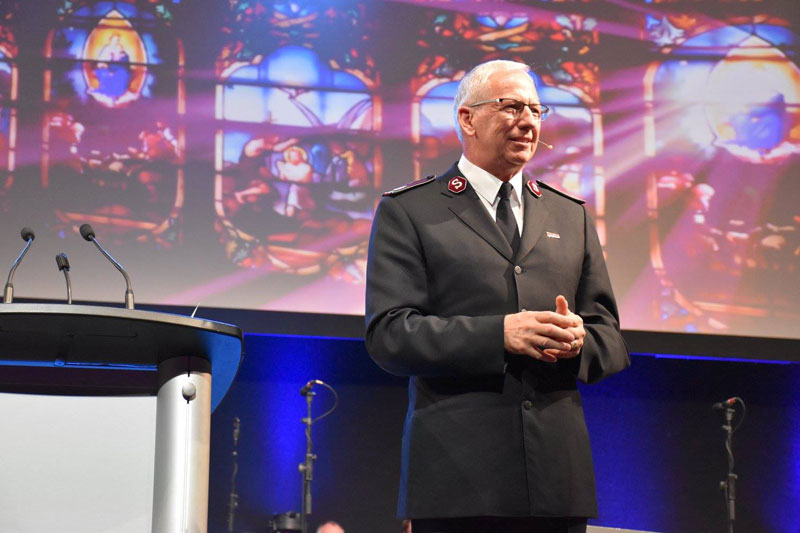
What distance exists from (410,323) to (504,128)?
0.47 metres

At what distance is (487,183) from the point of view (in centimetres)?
191

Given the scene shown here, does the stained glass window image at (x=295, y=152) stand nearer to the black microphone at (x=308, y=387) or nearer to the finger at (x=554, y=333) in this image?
the black microphone at (x=308, y=387)

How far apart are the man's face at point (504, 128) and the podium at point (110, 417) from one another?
2.16 feet

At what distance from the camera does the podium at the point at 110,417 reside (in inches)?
72.1

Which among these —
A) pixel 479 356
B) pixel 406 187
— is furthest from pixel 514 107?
pixel 479 356

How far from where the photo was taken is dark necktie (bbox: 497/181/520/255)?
1.83 m

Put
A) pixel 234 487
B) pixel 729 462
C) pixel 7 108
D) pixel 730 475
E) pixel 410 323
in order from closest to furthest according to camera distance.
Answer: pixel 410 323
pixel 7 108
pixel 730 475
pixel 234 487
pixel 729 462

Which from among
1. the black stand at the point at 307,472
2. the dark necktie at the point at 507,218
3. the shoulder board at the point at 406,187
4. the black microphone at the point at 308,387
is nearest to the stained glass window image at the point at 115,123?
the black microphone at the point at 308,387

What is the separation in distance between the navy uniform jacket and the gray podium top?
39 centimetres

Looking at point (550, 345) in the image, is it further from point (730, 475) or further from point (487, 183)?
point (730, 475)

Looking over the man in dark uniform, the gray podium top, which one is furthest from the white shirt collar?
the gray podium top

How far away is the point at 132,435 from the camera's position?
6.24ft

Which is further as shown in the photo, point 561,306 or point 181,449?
point 181,449

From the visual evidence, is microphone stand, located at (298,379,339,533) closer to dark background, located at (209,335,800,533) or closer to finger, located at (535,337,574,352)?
dark background, located at (209,335,800,533)
